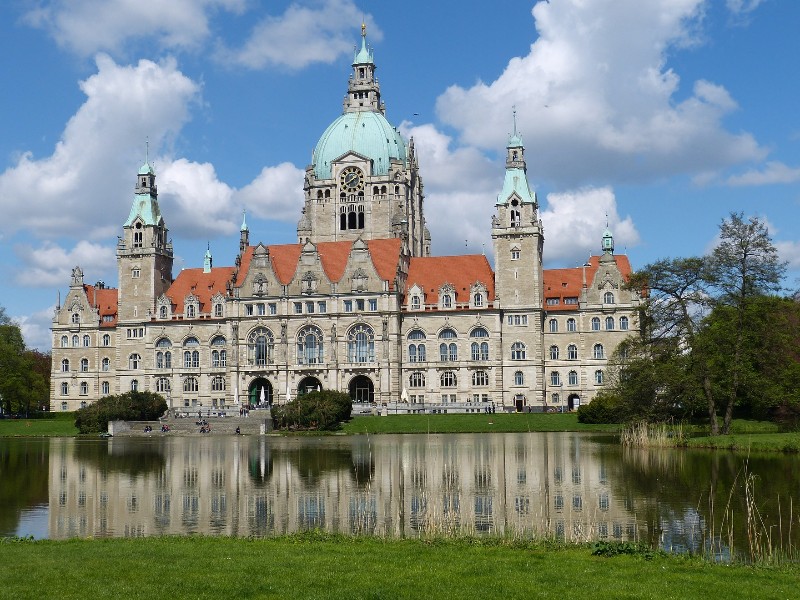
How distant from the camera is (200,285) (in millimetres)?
111625

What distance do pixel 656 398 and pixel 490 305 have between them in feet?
137

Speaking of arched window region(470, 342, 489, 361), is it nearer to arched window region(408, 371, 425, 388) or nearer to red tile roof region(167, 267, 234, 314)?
arched window region(408, 371, 425, 388)

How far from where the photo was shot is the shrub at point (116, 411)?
8038 cm

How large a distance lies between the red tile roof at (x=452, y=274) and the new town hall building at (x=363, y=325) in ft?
0.64

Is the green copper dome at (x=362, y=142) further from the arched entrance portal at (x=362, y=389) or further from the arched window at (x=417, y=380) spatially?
the arched window at (x=417, y=380)

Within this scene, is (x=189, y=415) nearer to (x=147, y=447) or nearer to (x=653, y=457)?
(x=147, y=447)

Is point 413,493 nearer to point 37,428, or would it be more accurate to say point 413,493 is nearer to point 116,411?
point 116,411

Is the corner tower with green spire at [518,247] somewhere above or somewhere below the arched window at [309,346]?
above

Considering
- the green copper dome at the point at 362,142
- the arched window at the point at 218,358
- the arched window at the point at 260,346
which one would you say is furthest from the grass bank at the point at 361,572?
the green copper dome at the point at 362,142

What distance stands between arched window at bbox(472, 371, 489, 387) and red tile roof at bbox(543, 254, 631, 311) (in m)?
9.76

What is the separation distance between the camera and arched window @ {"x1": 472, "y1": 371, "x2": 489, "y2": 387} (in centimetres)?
10031

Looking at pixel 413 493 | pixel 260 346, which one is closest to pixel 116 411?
pixel 260 346

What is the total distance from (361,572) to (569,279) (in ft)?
291

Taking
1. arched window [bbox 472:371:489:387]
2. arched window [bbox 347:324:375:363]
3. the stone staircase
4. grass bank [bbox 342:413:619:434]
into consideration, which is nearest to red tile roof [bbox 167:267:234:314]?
arched window [bbox 347:324:375:363]
